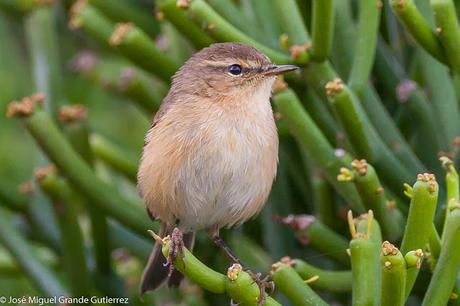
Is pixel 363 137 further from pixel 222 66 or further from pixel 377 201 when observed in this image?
pixel 222 66

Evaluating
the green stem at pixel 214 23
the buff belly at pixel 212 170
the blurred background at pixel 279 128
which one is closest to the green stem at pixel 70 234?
the blurred background at pixel 279 128

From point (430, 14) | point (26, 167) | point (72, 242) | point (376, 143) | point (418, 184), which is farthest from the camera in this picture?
point (26, 167)

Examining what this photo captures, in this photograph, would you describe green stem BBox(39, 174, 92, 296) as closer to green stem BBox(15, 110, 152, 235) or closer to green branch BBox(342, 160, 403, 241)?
green stem BBox(15, 110, 152, 235)

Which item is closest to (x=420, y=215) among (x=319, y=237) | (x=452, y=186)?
(x=452, y=186)

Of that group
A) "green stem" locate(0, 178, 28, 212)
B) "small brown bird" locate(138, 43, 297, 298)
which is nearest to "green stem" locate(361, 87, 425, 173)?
"small brown bird" locate(138, 43, 297, 298)

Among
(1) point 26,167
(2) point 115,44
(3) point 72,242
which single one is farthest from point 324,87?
(1) point 26,167

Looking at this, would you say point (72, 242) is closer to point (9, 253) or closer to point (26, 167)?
point (9, 253)

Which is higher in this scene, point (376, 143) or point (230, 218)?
point (376, 143)
